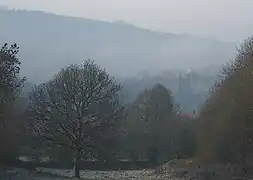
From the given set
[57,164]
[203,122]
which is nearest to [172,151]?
[57,164]

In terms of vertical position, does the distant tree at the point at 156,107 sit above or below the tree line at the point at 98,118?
above

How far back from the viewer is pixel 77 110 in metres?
45.5

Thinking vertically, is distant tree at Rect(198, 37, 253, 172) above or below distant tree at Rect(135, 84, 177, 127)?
below

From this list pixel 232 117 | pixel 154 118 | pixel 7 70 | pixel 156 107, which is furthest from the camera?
pixel 156 107

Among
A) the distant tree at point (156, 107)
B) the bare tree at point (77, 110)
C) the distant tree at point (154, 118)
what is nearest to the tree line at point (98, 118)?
the bare tree at point (77, 110)

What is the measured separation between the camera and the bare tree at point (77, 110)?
45.5m

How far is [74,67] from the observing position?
4753cm

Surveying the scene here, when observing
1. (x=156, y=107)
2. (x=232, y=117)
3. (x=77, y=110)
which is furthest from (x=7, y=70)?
(x=156, y=107)

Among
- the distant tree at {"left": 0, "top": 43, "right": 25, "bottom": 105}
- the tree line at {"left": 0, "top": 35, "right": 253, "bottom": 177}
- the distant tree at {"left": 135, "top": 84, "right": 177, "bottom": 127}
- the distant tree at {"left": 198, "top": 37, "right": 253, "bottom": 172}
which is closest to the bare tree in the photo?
the tree line at {"left": 0, "top": 35, "right": 253, "bottom": 177}

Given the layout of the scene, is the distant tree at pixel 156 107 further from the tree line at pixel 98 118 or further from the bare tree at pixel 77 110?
the bare tree at pixel 77 110

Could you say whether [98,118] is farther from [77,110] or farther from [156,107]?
[156,107]

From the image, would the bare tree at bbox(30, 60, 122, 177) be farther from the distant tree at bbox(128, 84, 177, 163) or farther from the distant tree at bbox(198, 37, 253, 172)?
the distant tree at bbox(128, 84, 177, 163)

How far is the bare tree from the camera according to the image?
45500 millimetres

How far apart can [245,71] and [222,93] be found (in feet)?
18.1
